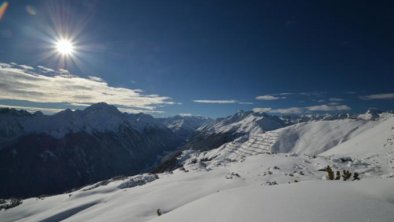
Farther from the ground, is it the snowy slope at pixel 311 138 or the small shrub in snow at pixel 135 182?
the snowy slope at pixel 311 138

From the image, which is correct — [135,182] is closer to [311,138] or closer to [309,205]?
[309,205]

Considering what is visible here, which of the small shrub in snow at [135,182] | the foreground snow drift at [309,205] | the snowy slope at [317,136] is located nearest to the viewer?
the foreground snow drift at [309,205]

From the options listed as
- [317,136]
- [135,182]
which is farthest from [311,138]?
[135,182]

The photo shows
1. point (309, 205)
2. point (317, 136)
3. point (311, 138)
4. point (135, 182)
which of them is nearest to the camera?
point (309, 205)

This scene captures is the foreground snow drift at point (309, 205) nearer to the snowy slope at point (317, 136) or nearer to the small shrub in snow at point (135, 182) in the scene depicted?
the small shrub in snow at point (135, 182)

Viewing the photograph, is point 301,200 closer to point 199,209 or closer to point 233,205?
point 233,205

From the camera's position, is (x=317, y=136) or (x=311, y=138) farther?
(x=311, y=138)

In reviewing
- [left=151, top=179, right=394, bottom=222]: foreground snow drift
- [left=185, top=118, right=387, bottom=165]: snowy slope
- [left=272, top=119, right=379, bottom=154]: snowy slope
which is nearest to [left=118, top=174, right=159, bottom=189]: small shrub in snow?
[left=151, top=179, right=394, bottom=222]: foreground snow drift

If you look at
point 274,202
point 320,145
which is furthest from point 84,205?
point 320,145

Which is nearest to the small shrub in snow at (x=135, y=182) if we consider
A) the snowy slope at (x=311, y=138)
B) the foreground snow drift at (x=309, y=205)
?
the foreground snow drift at (x=309, y=205)

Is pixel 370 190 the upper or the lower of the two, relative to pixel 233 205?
upper

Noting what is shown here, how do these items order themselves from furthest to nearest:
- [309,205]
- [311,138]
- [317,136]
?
[311,138]
[317,136]
[309,205]
